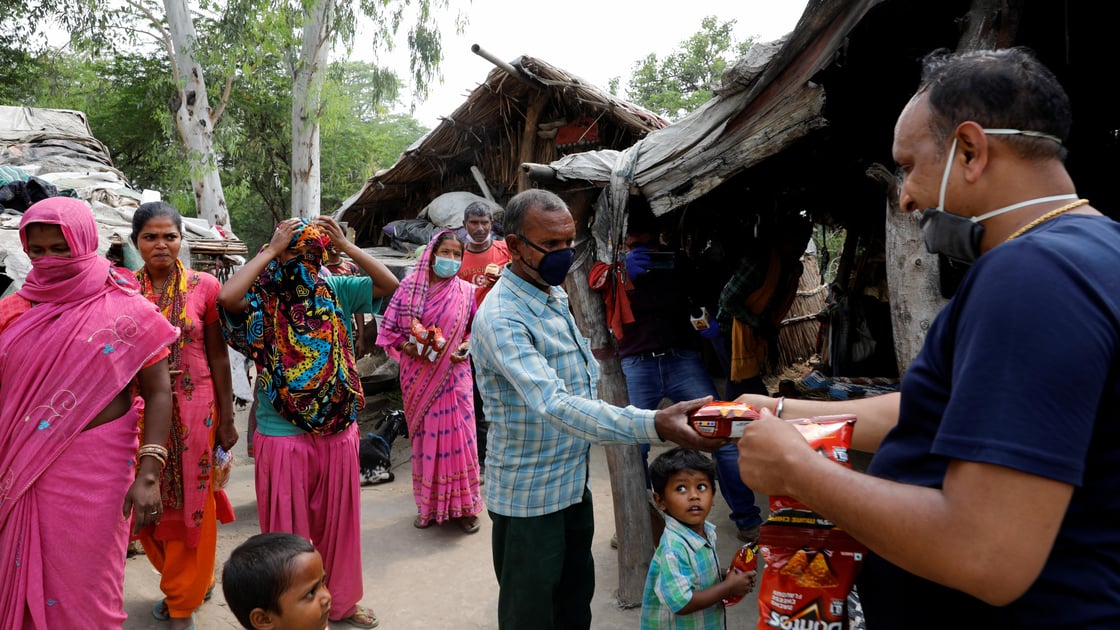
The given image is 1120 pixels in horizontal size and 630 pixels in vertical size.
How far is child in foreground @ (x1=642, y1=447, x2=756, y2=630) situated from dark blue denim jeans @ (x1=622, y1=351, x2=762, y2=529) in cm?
177

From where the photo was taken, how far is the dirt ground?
3.78 metres

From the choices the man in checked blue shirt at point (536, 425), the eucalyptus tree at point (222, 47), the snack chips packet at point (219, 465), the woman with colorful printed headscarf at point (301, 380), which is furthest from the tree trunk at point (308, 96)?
the man in checked blue shirt at point (536, 425)

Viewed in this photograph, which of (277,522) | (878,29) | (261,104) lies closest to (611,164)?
(878,29)

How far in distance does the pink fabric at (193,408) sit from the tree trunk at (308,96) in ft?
36.4

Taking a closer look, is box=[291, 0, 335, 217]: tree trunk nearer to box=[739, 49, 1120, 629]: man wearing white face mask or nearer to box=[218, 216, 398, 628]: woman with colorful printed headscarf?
box=[218, 216, 398, 628]: woman with colorful printed headscarf

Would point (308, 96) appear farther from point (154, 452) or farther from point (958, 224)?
point (958, 224)

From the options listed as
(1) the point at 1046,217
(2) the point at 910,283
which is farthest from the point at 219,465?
(1) the point at 1046,217

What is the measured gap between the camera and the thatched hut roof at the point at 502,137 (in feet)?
24.6

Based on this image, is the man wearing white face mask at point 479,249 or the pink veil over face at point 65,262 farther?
the man wearing white face mask at point 479,249

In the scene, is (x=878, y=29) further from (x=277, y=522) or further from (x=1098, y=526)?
(x=277, y=522)

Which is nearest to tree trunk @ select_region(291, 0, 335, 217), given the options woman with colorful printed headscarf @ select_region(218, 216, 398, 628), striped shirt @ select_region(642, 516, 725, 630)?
woman with colorful printed headscarf @ select_region(218, 216, 398, 628)

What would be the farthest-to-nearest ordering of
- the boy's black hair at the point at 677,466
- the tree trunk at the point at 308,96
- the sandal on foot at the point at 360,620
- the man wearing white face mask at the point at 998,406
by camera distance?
the tree trunk at the point at 308,96 → the sandal on foot at the point at 360,620 → the boy's black hair at the point at 677,466 → the man wearing white face mask at the point at 998,406

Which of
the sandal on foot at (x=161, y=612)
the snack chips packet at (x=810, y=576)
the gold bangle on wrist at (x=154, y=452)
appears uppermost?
the snack chips packet at (x=810, y=576)

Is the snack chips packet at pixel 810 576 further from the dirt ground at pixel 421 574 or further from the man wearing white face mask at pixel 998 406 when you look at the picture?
the dirt ground at pixel 421 574
